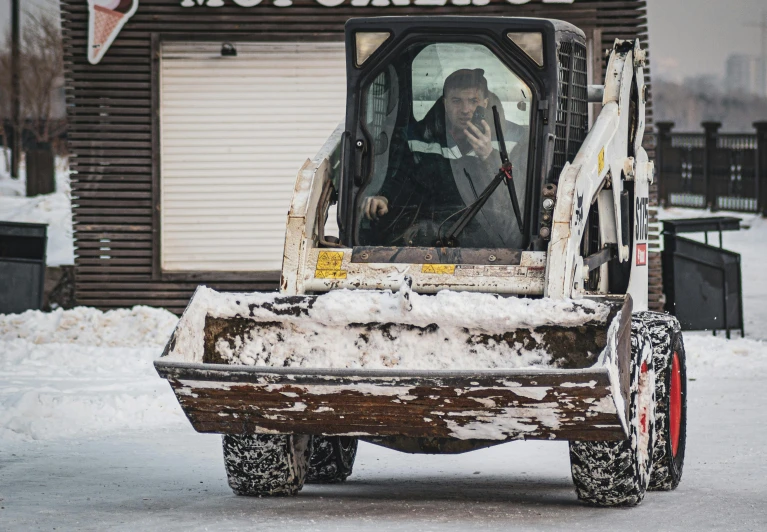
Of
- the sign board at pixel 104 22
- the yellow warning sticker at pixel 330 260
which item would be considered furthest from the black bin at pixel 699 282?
the yellow warning sticker at pixel 330 260

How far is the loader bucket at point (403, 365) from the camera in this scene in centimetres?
589

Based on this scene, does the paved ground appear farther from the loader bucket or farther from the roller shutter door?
the roller shutter door

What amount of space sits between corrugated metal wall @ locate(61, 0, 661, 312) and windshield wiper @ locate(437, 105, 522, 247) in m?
8.62

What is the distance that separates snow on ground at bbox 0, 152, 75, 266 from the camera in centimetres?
2172

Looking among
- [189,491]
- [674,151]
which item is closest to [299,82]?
[189,491]

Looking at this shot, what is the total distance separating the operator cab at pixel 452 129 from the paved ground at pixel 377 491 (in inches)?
56.7

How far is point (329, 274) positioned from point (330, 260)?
0.09 m

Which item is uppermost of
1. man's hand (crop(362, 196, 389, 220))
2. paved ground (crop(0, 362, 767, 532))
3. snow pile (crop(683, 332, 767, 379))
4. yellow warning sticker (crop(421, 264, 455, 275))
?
→ man's hand (crop(362, 196, 389, 220))

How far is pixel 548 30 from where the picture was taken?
279 inches

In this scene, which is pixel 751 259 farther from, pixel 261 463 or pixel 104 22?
pixel 261 463

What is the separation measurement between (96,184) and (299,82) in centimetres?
270

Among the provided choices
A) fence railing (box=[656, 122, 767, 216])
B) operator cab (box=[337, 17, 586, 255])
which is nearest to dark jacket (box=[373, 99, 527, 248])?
operator cab (box=[337, 17, 586, 255])

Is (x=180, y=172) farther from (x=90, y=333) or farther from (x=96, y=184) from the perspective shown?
(x=90, y=333)

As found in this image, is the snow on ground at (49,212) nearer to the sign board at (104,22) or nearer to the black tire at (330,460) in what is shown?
the sign board at (104,22)
